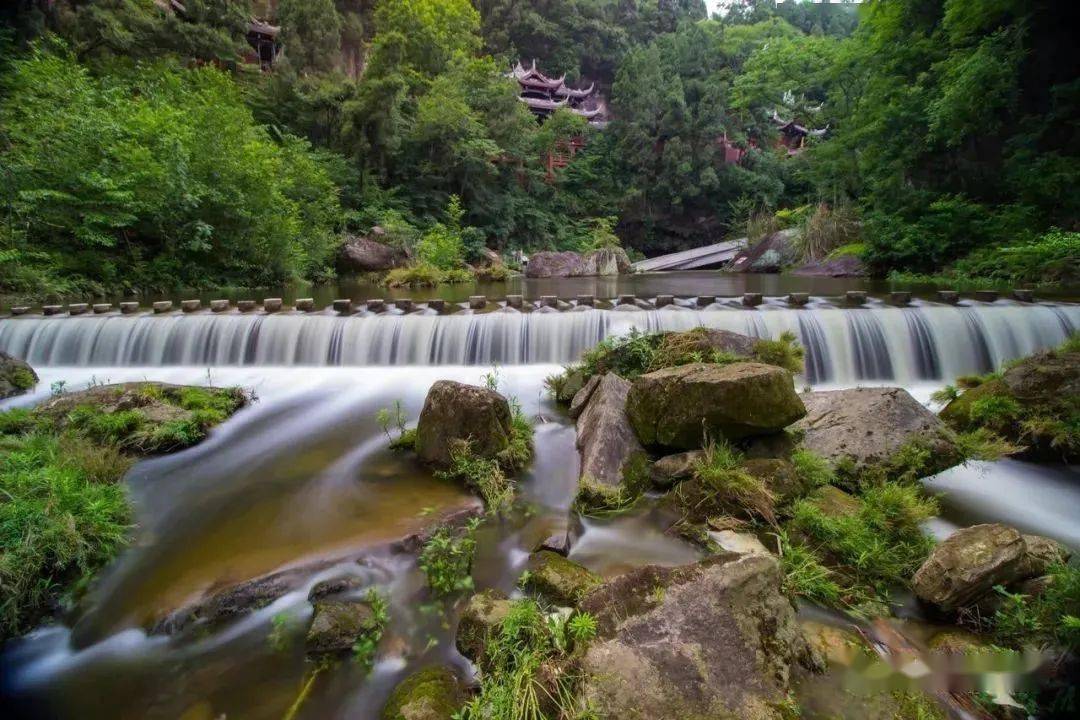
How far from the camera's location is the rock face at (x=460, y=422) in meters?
4.33

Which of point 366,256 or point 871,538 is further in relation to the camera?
point 366,256

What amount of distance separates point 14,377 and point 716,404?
A: 858 centimetres

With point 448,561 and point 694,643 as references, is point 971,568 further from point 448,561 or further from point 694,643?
point 448,561

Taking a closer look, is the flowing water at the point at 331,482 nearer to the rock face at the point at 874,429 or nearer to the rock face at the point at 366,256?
the rock face at the point at 874,429

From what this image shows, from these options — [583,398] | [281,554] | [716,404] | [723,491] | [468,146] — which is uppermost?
[468,146]

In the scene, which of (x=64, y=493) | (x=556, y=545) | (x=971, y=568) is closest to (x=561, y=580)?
(x=556, y=545)

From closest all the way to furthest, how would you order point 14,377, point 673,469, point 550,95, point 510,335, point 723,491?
point 723,491
point 673,469
point 14,377
point 510,335
point 550,95

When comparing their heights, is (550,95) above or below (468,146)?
above

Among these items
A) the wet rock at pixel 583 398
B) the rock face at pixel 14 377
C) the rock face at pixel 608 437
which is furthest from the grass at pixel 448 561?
the rock face at pixel 14 377

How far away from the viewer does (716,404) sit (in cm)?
383

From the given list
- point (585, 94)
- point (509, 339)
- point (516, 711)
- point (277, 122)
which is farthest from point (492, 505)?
point (585, 94)

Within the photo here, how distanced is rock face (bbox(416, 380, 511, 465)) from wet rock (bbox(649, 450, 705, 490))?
1.33 m

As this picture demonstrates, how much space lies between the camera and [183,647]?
8.53 ft

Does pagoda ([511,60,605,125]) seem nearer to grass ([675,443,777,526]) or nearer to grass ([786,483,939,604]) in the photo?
grass ([675,443,777,526])
